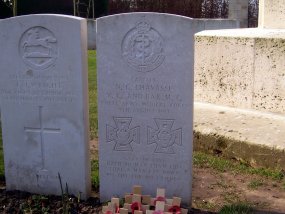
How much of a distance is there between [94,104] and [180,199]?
4.04 meters

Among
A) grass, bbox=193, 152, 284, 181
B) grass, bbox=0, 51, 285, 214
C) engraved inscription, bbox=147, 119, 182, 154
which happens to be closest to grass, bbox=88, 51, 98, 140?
grass, bbox=0, 51, 285, 214

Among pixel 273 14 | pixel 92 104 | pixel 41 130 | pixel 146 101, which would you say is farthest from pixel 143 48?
pixel 92 104

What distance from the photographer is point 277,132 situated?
4.32m

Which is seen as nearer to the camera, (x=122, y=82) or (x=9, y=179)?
(x=122, y=82)

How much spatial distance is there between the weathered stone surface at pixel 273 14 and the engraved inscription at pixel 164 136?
8.48 feet

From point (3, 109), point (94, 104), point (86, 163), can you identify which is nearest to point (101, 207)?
point (86, 163)

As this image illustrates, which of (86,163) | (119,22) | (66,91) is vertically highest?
(119,22)

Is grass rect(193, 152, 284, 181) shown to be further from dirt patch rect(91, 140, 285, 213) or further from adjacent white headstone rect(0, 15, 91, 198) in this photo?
adjacent white headstone rect(0, 15, 91, 198)

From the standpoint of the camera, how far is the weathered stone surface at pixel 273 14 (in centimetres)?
536

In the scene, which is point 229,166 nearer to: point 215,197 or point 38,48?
point 215,197

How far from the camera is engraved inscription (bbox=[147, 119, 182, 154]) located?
3.48m

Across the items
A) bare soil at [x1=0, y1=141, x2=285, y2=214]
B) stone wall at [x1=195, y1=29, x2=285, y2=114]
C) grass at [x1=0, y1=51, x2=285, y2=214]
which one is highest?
stone wall at [x1=195, y1=29, x2=285, y2=114]

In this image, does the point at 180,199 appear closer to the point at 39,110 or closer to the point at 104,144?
the point at 104,144

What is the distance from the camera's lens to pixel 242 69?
4.89 meters
